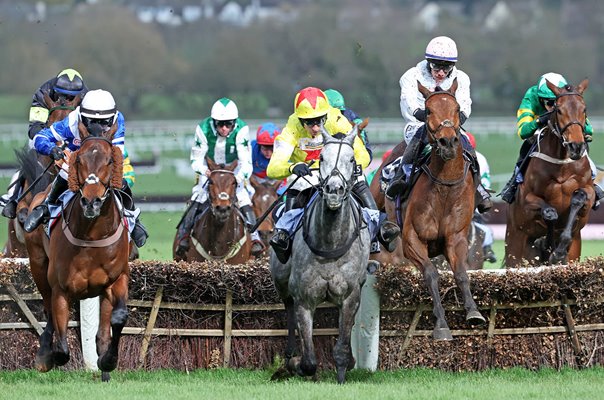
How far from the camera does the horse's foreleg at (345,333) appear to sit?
915cm

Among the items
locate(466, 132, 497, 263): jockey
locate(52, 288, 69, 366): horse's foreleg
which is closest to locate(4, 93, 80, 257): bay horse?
locate(52, 288, 69, 366): horse's foreleg

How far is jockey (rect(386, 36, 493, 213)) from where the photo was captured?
10.6 metres

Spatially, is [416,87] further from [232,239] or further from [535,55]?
[535,55]

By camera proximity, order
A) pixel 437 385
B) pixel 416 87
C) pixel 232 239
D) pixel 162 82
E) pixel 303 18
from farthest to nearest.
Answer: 1. pixel 303 18
2. pixel 162 82
3. pixel 232 239
4. pixel 416 87
5. pixel 437 385

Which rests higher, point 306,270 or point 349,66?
point 349,66

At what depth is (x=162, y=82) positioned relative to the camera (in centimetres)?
4503

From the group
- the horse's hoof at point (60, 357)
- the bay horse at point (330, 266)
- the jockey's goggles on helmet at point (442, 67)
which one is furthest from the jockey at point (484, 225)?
the horse's hoof at point (60, 357)

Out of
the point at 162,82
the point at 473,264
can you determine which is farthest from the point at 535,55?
the point at 473,264

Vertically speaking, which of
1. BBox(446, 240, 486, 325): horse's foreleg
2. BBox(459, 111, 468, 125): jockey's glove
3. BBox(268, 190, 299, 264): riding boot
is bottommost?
BBox(446, 240, 486, 325): horse's foreleg

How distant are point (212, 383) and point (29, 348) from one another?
1747 mm

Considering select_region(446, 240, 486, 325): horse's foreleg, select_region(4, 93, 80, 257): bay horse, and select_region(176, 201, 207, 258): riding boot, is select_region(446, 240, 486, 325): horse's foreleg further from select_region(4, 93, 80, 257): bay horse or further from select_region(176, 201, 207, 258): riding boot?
select_region(176, 201, 207, 258): riding boot

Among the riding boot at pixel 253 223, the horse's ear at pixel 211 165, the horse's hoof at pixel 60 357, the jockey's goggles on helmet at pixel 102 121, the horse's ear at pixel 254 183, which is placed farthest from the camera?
the horse's ear at pixel 254 183

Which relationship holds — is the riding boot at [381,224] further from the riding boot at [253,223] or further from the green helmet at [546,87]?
the riding boot at [253,223]

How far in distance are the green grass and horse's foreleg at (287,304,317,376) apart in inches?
4.1
